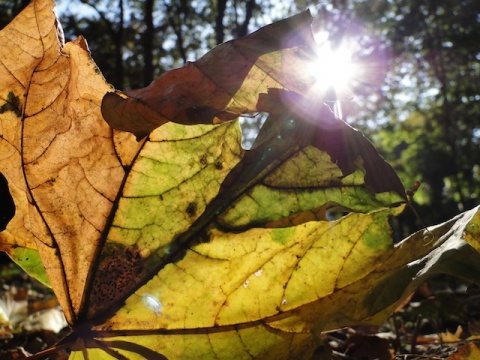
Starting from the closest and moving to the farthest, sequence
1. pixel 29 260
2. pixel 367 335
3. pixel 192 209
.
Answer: pixel 192 209
pixel 29 260
pixel 367 335

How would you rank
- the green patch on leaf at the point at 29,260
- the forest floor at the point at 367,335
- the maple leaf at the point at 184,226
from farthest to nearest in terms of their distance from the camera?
the forest floor at the point at 367,335 → the green patch on leaf at the point at 29,260 → the maple leaf at the point at 184,226

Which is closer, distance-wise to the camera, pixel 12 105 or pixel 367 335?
pixel 12 105

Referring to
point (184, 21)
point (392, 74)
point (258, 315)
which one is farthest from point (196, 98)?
point (392, 74)

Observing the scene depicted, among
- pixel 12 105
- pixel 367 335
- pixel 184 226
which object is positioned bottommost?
pixel 367 335

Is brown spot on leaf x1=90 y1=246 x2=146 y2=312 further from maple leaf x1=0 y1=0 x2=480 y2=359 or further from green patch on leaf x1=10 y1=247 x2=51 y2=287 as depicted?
green patch on leaf x1=10 y1=247 x2=51 y2=287

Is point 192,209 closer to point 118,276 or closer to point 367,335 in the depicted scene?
point 118,276

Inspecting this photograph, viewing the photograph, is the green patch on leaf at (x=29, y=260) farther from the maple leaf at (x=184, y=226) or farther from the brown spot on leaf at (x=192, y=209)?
the brown spot on leaf at (x=192, y=209)

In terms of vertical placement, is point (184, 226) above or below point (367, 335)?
above

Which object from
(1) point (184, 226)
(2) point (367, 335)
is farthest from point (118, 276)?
(2) point (367, 335)

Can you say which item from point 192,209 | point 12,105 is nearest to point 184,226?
point 192,209

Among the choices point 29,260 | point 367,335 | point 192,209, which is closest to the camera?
point 192,209

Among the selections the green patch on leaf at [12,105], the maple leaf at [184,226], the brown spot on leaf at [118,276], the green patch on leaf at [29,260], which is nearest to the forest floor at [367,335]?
the maple leaf at [184,226]
